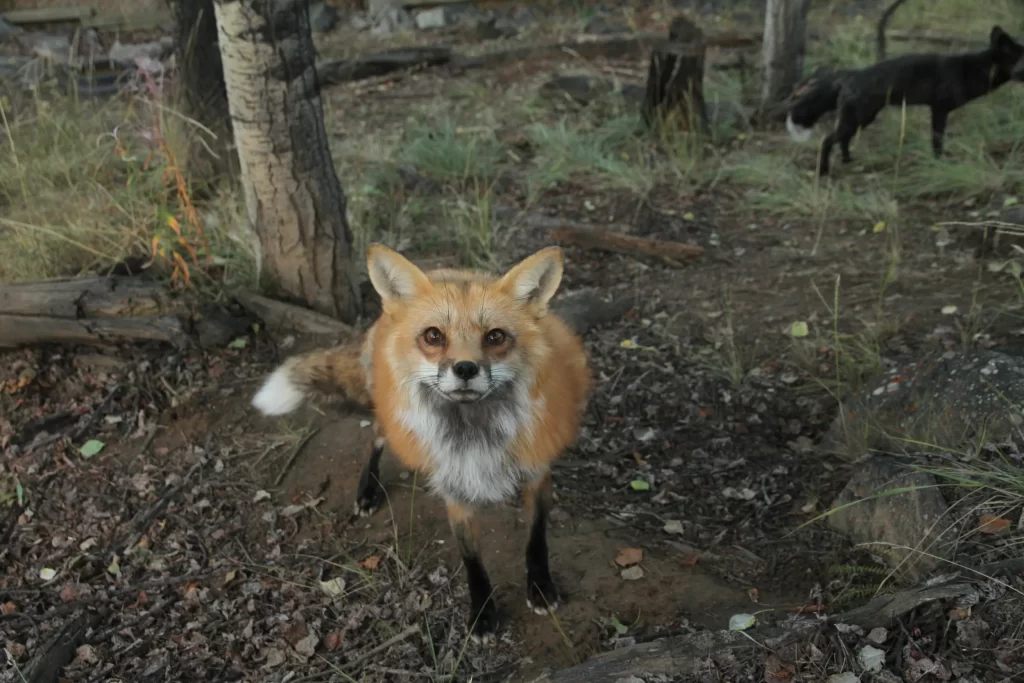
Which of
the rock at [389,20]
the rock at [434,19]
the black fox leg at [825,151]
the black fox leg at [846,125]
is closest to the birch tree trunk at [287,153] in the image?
the black fox leg at [825,151]

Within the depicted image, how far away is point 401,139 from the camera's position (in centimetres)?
677

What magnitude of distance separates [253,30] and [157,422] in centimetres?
186

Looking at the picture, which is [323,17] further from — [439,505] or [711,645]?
[711,645]

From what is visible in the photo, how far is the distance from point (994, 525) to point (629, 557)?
1.19 meters

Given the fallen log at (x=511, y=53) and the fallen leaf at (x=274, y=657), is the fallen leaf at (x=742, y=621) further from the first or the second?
the fallen log at (x=511, y=53)

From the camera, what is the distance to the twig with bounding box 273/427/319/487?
3400 mm

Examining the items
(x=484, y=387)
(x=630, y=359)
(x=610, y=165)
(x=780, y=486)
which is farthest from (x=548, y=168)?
(x=484, y=387)

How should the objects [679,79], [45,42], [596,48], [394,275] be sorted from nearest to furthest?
[394,275], [679,79], [596,48], [45,42]

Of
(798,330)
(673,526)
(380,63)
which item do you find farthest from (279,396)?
(380,63)

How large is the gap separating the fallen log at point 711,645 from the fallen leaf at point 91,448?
2377mm

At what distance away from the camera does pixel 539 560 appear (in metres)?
2.71

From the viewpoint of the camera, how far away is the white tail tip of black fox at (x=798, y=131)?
20.6ft

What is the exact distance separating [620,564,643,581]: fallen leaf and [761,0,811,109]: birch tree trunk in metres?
5.60

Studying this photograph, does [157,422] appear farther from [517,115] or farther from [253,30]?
[517,115]
